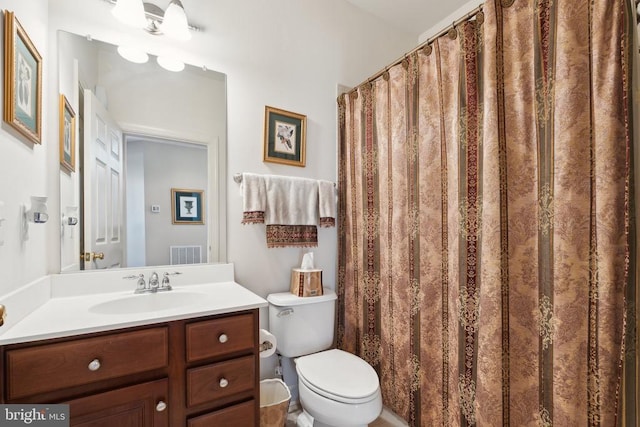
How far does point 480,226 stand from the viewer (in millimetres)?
1219

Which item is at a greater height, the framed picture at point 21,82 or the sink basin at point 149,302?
the framed picture at point 21,82

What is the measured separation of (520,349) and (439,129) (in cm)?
99

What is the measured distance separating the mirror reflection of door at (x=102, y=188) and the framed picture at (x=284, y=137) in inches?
30.0

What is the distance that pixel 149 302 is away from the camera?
133 cm

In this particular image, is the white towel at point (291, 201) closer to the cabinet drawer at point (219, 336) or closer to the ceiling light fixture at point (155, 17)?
the cabinet drawer at point (219, 336)

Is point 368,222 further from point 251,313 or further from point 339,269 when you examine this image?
point 251,313

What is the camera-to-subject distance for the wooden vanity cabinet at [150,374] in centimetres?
87

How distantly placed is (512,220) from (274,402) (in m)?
1.48

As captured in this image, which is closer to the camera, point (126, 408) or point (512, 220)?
point (126, 408)

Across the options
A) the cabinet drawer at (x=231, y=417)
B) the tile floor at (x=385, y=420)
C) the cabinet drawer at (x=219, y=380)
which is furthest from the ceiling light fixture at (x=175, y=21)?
the tile floor at (x=385, y=420)

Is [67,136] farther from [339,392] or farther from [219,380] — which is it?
[339,392]

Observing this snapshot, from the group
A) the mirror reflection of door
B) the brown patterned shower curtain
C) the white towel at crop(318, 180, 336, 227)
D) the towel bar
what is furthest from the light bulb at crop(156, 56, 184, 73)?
the brown patterned shower curtain

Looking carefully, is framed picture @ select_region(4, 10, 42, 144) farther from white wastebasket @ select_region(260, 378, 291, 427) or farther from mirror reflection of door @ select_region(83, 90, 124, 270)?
white wastebasket @ select_region(260, 378, 291, 427)

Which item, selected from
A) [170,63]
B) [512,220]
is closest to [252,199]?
[170,63]
